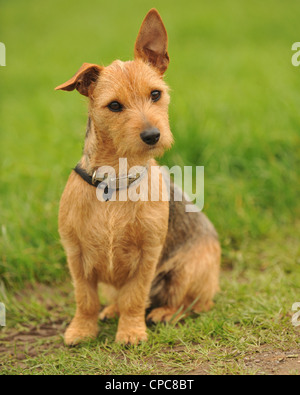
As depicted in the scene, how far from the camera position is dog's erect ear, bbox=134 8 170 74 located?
3.08m

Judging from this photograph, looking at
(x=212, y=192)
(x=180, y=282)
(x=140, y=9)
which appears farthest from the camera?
(x=140, y=9)

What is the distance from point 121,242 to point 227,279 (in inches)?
65.1

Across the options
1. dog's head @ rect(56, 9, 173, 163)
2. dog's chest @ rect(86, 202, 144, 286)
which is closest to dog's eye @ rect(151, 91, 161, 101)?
dog's head @ rect(56, 9, 173, 163)

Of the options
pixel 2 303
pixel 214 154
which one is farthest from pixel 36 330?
pixel 214 154

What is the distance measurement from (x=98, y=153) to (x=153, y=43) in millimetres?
798

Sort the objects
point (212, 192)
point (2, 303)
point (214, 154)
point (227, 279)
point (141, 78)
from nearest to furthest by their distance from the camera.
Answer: point (141, 78), point (2, 303), point (227, 279), point (212, 192), point (214, 154)

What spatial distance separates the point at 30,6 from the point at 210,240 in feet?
43.8

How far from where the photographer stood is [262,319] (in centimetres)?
361

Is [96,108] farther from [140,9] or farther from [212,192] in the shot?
[140,9]

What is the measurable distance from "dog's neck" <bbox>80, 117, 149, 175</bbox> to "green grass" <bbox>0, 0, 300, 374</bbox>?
1.28 m

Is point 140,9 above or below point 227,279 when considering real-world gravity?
above

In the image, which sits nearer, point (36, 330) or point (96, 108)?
point (96, 108)

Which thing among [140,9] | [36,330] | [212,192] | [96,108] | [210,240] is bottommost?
[36,330]

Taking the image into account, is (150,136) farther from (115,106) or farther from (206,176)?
(206,176)
